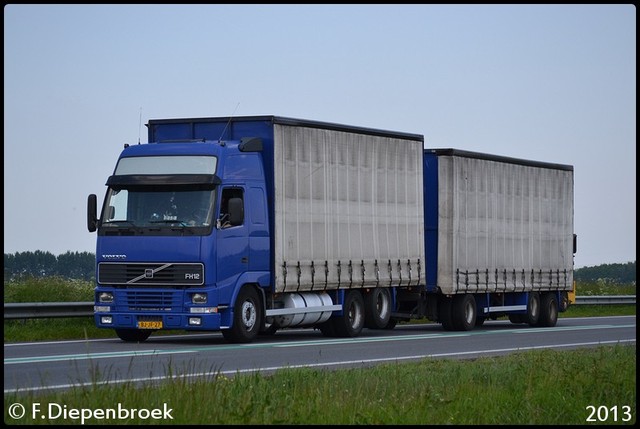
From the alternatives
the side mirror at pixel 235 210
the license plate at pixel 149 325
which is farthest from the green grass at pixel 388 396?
the license plate at pixel 149 325

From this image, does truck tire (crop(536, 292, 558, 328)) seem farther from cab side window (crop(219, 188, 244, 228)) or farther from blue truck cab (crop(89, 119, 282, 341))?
cab side window (crop(219, 188, 244, 228))

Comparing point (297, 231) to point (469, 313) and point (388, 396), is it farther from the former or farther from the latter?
point (388, 396)

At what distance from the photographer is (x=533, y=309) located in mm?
35062

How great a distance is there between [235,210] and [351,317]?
5.21m

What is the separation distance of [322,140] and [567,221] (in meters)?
13.2

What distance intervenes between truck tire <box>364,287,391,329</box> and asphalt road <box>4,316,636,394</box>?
0.32 meters

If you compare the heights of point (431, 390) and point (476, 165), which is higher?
point (476, 165)

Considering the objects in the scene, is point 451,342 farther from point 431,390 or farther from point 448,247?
point 431,390

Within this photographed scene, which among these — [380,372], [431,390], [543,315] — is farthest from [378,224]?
[431,390]

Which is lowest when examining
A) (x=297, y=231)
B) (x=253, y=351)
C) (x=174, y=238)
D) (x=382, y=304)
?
(x=253, y=351)

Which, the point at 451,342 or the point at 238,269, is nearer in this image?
the point at 238,269

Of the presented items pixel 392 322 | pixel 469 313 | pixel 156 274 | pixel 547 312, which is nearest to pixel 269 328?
pixel 156 274

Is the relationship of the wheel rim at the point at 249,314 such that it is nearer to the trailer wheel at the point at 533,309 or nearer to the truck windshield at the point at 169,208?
the truck windshield at the point at 169,208

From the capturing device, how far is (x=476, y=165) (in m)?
Answer: 32.4
